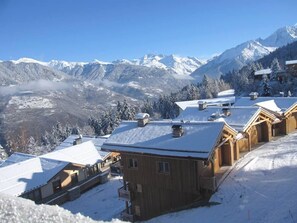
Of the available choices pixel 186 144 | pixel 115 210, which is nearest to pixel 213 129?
pixel 186 144

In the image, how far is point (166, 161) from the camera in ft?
80.0

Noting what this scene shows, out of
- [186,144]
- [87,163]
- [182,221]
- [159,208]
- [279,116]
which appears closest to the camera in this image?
[182,221]

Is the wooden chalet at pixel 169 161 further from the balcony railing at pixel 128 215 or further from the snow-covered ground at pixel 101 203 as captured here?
the snow-covered ground at pixel 101 203

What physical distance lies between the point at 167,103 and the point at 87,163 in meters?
94.8

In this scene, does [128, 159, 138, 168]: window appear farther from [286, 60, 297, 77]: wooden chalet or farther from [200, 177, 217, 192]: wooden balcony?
[286, 60, 297, 77]: wooden chalet

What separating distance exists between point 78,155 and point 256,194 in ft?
88.2

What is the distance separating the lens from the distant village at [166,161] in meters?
23.4

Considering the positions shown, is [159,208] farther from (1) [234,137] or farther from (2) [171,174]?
(1) [234,137]

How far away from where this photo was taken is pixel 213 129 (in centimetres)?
2389

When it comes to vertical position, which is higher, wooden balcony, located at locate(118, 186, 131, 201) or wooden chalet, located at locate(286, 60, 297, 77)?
wooden chalet, located at locate(286, 60, 297, 77)

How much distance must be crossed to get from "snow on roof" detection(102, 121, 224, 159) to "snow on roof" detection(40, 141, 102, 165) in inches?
561

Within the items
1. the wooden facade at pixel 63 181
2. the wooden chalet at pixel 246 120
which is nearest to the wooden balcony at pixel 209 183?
the wooden chalet at pixel 246 120

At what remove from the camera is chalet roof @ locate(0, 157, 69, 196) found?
3356 cm

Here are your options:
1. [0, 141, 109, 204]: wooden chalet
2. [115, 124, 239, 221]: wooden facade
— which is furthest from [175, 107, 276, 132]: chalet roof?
[0, 141, 109, 204]: wooden chalet
